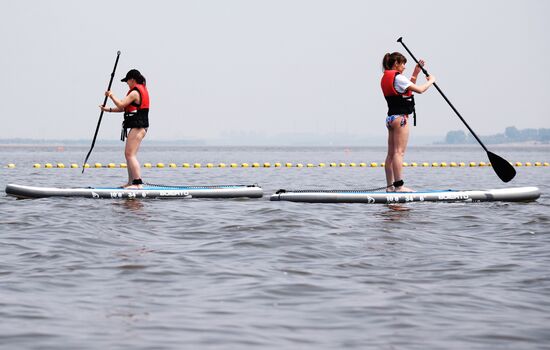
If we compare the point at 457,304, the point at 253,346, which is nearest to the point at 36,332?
the point at 253,346

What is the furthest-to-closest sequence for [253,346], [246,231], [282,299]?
[246,231] < [282,299] < [253,346]

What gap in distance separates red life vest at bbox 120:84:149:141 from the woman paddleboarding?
383cm

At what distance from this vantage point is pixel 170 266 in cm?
746

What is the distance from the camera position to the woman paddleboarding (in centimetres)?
1343

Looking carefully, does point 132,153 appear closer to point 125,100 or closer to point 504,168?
point 125,100

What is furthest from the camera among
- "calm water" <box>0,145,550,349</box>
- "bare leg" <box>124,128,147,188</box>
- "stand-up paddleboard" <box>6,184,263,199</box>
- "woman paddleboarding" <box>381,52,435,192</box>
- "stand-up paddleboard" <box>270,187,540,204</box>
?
"bare leg" <box>124,128,147,188</box>

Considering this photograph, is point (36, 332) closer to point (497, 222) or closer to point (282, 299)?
point (282, 299)

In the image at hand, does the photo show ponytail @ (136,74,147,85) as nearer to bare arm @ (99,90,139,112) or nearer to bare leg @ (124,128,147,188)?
bare arm @ (99,90,139,112)

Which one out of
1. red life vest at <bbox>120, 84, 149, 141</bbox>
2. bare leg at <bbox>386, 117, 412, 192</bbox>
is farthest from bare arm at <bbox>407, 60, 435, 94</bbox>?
red life vest at <bbox>120, 84, 149, 141</bbox>

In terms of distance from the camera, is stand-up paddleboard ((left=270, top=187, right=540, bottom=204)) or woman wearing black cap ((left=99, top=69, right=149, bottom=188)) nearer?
stand-up paddleboard ((left=270, top=187, right=540, bottom=204))

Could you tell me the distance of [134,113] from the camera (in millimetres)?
14219

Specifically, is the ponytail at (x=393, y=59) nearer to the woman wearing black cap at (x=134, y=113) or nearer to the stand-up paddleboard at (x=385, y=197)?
the stand-up paddleboard at (x=385, y=197)

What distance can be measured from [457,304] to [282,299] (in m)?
1.22

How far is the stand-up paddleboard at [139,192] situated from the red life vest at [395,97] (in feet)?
8.58
